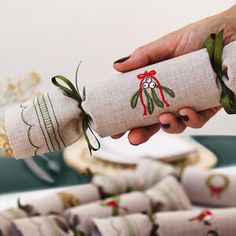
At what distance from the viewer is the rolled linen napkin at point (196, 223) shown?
1.36 meters

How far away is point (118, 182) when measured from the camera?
5.33 ft

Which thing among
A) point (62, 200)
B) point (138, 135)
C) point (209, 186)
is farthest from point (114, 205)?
point (138, 135)

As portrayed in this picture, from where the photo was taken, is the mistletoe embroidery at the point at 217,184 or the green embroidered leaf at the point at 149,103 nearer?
the green embroidered leaf at the point at 149,103

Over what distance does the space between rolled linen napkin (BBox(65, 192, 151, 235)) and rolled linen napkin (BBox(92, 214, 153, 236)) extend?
49mm

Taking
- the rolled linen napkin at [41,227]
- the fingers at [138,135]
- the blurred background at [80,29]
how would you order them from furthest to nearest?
the blurred background at [80,29], the rolled linen napkin at [41,227], the fingers at [138,135]

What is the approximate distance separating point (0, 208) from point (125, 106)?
0.87m

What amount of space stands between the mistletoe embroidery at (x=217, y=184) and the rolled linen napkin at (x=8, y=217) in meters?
0.62

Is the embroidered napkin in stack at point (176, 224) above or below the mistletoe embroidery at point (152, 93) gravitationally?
below

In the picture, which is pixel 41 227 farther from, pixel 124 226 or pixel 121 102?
pixel 121 102

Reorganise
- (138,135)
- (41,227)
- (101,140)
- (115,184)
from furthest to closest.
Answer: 1. (101,140)
2. (115,184)
3. (41,227)
4. (138,135)

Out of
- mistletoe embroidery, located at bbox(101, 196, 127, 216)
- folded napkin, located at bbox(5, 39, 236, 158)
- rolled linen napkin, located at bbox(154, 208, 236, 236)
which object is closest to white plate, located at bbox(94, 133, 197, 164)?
mistletoe embroidery, located at bbox(101, 196, 127, 216)

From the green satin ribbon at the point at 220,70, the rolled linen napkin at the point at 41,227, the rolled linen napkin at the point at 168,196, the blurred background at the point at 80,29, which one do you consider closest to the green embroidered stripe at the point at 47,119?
the green satin ribbon at the point at 220,70

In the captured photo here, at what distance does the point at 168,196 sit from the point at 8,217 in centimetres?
49

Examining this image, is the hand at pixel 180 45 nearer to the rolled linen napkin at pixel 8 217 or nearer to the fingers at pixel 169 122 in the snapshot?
the fingers at pixel 169 122
